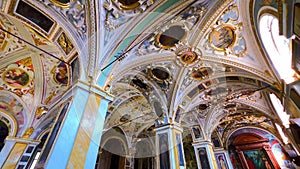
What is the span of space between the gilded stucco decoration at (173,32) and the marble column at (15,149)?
7411 millimetres

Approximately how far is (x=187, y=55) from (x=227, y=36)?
5.33ft

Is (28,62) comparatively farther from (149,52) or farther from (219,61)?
(219,61)

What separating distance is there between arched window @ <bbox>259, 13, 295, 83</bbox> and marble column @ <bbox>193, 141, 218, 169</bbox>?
696 cm

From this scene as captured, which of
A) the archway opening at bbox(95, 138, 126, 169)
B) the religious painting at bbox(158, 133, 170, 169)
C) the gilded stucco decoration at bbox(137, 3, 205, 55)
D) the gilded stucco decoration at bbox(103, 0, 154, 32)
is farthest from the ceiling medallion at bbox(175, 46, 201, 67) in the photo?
the archway opening at bbox(95, 138, 126, 169)

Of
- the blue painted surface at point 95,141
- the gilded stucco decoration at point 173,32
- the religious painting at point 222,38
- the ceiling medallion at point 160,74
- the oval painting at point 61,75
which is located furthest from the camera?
the ceiling medallion at point 160,74

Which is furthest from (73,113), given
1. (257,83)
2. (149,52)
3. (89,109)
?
(257,83)

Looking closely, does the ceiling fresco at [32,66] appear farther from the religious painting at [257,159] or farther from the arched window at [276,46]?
the religious painting at [257,159]

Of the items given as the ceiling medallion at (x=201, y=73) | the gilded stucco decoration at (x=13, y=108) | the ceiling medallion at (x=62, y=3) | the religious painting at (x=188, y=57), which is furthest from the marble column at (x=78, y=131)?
the gilded stucco decoration at (x=13, y=108)

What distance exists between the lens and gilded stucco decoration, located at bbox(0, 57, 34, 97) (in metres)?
6.59

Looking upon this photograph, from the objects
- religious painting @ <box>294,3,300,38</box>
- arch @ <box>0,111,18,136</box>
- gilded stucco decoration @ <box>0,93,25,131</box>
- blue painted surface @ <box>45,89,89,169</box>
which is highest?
gilded stucco decoration @ <box>0,93,25,131</box>

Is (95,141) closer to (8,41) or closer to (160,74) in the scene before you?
(160,74)

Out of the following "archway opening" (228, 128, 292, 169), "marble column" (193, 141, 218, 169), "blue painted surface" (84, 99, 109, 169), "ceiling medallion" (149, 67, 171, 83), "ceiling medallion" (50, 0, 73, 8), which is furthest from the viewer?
"archway opening" (228, 128, 292, 169)

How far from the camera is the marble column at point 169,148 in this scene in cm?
629

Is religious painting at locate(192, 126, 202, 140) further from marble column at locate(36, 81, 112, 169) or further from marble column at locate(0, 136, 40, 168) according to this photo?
marble column at locate(0, 136, 40, 168)
